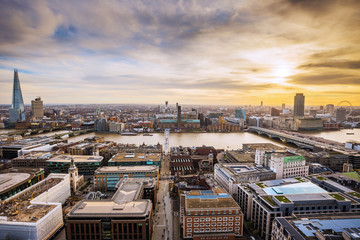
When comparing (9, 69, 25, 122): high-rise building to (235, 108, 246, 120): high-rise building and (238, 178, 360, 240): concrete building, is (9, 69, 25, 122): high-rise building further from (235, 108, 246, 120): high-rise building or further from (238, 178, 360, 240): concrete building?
(238, 178, 360, 240): concrete building

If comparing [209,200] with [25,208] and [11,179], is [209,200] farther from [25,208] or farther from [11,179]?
[11,179]

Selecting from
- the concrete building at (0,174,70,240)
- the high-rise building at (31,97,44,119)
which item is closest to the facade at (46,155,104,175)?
the concrete building at (0,174,70,240)

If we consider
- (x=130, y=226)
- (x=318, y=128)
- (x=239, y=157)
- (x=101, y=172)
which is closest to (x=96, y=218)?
(x=130, y=226)

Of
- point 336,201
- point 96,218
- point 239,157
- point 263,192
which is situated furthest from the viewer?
point 239,157

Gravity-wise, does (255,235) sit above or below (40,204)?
below

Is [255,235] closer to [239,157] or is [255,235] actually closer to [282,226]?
[282,226]

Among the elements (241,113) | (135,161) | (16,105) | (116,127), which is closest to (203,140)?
(135,161)

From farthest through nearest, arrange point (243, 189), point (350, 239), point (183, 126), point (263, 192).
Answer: point (183, 126) → point (243, 189) → point (263, 192) → point (350, 239)

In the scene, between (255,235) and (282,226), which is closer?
(282,226)
